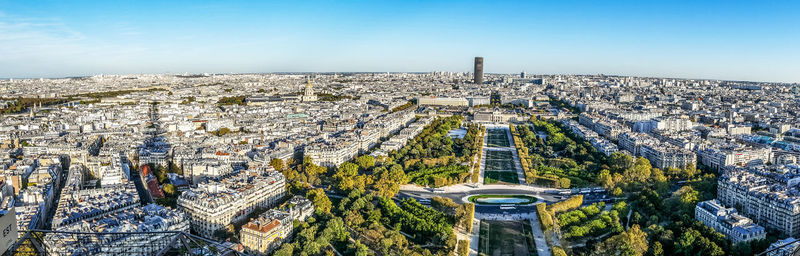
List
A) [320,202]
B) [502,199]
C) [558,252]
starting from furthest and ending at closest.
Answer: [502,199], [320,202], [558,252]

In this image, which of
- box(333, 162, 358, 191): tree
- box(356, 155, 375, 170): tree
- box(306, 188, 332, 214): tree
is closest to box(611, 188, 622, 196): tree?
box(333, 162, 358, 191): tree

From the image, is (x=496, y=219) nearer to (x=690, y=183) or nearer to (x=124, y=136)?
(x=690, y=183)

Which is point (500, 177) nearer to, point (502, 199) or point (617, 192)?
point (502, 199)

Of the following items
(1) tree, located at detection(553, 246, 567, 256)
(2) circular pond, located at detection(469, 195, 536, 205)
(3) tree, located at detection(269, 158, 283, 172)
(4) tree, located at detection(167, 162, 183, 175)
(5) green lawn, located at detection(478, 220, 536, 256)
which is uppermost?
(3) tree, located at detection(269, 158, 283, 172)

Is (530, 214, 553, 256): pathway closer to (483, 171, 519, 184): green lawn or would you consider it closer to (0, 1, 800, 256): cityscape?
(0, 1, 800, 256): cityscape

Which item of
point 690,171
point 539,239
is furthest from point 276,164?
point 690,171
